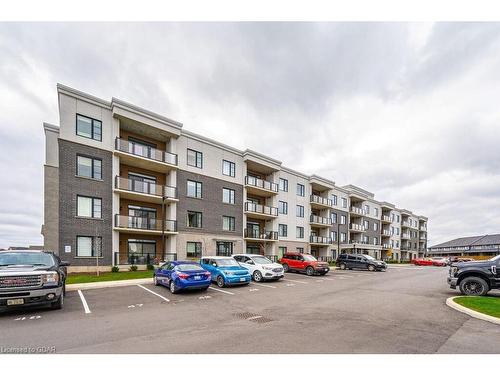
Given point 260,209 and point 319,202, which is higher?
point 319,202

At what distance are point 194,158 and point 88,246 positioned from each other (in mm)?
11511

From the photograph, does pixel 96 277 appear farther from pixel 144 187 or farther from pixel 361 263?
pixel 361 263

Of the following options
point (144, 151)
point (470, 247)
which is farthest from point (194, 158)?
point (470, 247)

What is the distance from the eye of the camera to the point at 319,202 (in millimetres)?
38719

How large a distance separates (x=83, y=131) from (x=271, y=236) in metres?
21.7

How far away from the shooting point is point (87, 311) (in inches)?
339

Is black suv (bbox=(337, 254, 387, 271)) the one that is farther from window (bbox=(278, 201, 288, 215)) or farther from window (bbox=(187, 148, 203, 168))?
window (bbox=(187, 148, 203, 168))

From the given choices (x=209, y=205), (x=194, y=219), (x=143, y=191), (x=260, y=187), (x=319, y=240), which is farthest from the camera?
(x=319, y=240)

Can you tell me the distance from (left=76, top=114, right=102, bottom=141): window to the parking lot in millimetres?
12896

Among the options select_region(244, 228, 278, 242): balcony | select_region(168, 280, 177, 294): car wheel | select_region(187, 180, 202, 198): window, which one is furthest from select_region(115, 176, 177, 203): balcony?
select_region(168, 280, 177, 294): car wheel

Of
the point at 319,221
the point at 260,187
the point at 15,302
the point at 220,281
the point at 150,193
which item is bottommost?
the point at 220,281

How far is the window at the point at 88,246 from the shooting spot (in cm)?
1853

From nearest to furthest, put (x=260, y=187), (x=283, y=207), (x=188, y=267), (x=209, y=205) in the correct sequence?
(x=188, y=267), (x=209, y=205), (x=260, y=187), (x=283, y=207)

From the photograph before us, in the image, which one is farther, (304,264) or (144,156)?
(144,156)
